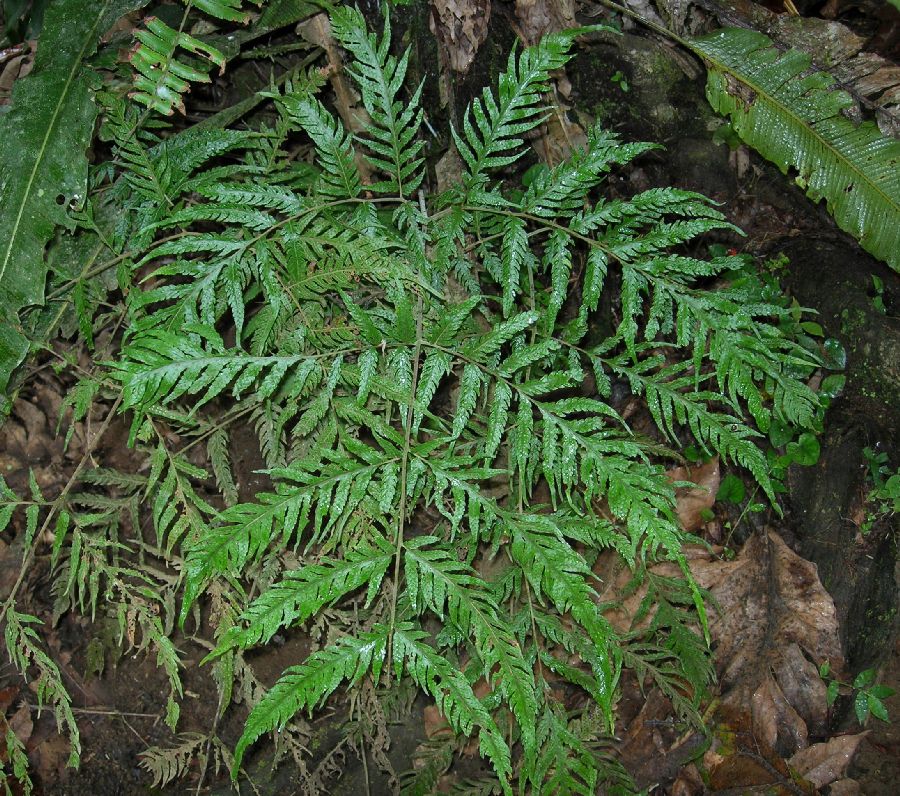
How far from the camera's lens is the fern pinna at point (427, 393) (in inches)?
77.0

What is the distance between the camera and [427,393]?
6.86 ft

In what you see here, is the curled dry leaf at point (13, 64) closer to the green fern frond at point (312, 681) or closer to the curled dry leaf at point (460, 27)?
the curled dry leaf at point (460, 27)

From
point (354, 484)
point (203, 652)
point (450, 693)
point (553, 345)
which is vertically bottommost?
point (203, 652)

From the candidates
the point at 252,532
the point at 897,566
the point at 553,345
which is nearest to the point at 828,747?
the point at 897,566

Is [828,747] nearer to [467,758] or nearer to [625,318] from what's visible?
[467,758]

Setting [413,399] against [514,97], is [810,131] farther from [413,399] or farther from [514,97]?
[413,399]

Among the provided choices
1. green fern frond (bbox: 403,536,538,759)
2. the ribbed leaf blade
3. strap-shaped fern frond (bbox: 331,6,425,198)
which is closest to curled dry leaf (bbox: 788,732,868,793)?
green fern frond (bbox: 403,536,538,759)

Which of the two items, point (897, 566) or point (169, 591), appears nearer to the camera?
point (169, 591)

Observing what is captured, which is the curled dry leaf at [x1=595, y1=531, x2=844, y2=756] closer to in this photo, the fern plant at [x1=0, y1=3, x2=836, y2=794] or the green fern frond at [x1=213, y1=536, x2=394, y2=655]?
the fern plant at [x1=0, y1=3, x2=836, y2=794]

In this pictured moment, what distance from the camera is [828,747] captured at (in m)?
2.88

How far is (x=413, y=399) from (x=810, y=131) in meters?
1.62

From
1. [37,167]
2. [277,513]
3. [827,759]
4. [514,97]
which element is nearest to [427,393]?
Result: [277,513]

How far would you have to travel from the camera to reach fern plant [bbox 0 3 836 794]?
1.96 meters

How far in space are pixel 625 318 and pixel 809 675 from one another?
1.77 metres
